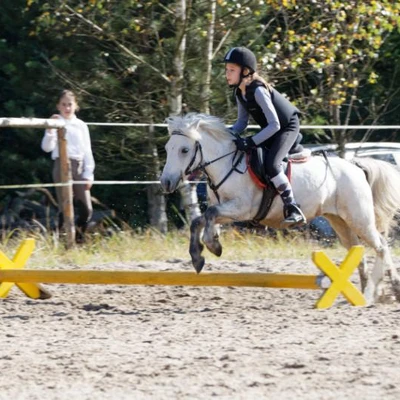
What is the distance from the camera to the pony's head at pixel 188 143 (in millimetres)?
7942

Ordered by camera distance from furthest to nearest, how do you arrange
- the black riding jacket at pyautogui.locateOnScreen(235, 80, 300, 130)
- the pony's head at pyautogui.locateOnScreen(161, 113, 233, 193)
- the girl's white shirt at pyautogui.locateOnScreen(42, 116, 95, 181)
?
the girl's white shirt at pyautogui.locateOnScreen(42, 116, 95, 181) < the black riding jacket at pyautogui.locateOnScreen(235, 80, 300, 130) < the pony's head at pyautogui.locateOnScreen(161, 113, 233, 193)

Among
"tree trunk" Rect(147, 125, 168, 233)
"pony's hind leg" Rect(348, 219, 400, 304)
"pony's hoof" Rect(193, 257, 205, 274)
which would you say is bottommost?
"tree trunk" Rect(147, 125, 168, 233)

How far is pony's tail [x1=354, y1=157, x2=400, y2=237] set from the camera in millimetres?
9094

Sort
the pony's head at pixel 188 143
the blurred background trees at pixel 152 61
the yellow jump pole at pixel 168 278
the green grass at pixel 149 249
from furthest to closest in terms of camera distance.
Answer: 1. the blurred background trees at pixel 152 61
2. the green grass at pixel 149 249
3. the pony's head at pixel 188 143
4. the yellow jump pole at pixel 168 278

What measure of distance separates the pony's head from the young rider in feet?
0.57

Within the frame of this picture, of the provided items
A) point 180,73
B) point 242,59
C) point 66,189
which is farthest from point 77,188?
point 242,59

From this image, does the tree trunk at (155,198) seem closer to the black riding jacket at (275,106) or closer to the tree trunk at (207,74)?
the tree trunk at (207,74)

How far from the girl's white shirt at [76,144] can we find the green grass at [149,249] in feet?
2.58

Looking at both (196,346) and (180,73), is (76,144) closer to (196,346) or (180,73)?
(180,73)

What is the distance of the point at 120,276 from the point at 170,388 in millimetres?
2624

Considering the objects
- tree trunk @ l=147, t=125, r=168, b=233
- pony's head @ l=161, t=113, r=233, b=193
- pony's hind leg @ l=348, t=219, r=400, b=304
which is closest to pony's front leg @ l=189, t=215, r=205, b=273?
pony's head @ l=161, t=113, r=233, b=193

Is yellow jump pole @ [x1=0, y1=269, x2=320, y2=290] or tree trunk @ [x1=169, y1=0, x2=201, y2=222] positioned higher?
tree trunk @ [x1=169, y1=0, x2=201, y2=222]

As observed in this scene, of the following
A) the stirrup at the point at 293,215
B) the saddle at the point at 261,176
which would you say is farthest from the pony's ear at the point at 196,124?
the stirrup at the point at 293,215

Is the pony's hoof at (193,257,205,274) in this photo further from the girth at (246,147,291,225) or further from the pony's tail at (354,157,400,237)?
the pony's tail at (354,157,400,237)
